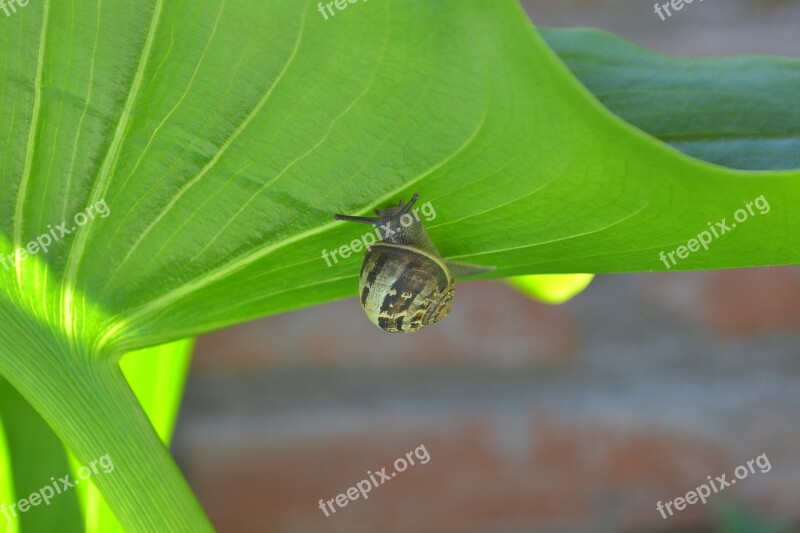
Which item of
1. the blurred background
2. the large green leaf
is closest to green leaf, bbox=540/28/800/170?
the large green leaf

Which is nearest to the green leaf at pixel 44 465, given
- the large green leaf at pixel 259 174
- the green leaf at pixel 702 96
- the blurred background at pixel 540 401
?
the large green leaf at pixel 259 174

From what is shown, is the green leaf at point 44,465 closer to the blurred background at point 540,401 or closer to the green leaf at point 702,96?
→ the green leaf at point 702,96

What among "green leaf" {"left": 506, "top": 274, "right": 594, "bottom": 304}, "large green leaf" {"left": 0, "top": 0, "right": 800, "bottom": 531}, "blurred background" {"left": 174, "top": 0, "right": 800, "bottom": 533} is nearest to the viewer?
"large green leaf" {"left": 0, "top": 0, "right": 800, "bottom": 531}

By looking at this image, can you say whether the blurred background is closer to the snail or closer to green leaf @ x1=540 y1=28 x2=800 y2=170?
the snail

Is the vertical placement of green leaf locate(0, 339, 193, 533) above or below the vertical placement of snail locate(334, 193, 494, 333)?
above

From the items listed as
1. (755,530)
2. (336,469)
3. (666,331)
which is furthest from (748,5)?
(336,469)

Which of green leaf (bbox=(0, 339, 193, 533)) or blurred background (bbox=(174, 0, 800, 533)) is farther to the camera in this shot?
blurred background (bbox=(174, 0, 800, 533))
